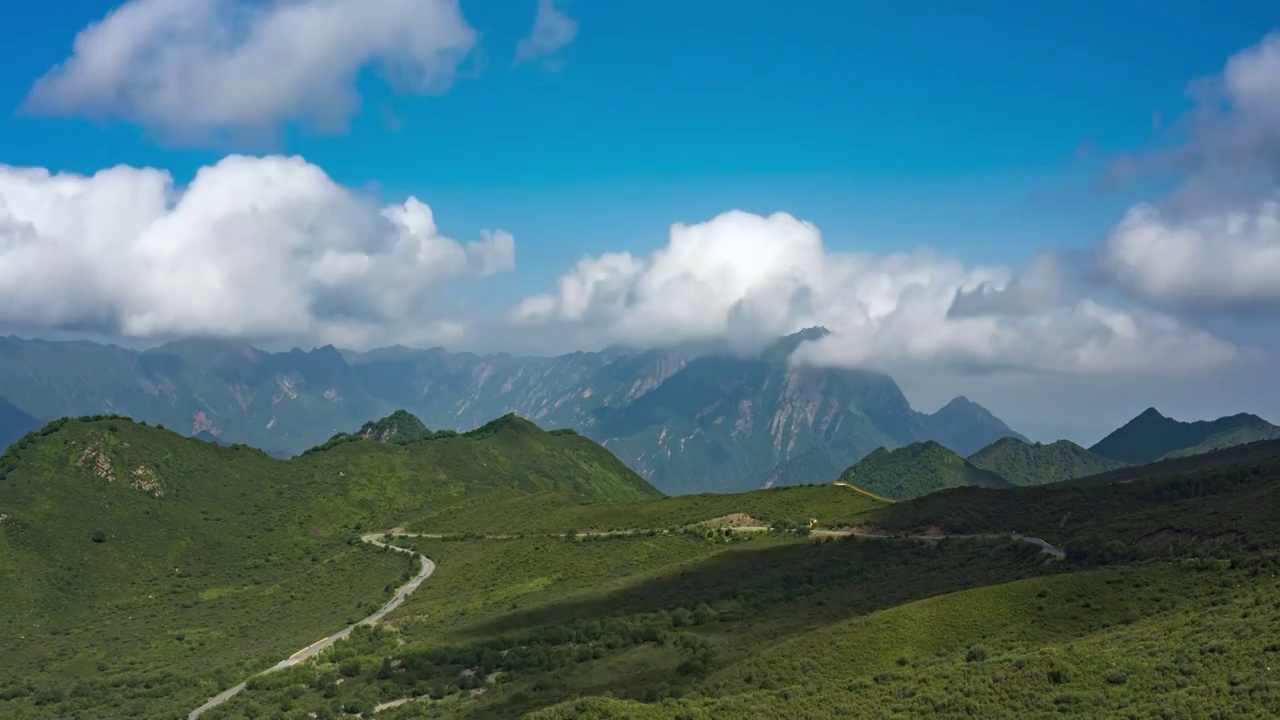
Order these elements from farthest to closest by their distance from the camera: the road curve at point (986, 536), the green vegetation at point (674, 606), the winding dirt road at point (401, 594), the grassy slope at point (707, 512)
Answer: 1. the grassy slope at point (707, 512)
2. the road curve at point (986, 536)
3. the winding dirt road at point (401, 594)
4. the green vegetation at point (674, 606)

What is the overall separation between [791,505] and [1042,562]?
2772 inches

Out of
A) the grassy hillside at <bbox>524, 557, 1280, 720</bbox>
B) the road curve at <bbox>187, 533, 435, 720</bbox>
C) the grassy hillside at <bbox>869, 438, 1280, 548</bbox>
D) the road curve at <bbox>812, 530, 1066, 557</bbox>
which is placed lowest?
the road curve at <bbox>187, 533, 435, 720</bbox>

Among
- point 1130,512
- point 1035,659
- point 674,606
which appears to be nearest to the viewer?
point 1035,659

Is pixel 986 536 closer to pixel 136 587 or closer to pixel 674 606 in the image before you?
pixel 674 606

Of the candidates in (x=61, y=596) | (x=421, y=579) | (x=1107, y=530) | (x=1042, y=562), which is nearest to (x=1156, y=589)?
(x=1042, y=562)

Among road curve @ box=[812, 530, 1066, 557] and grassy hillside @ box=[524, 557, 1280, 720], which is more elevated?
road curve @ box=[812, 530, 1066, 557]

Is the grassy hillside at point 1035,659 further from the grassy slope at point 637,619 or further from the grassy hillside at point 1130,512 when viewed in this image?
the grassy hillside at point 1130,512

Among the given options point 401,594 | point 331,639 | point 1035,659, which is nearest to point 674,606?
point 331,639

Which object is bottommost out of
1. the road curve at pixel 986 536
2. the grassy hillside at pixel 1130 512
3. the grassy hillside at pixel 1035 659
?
the grassy hillside at pixel 1035 659

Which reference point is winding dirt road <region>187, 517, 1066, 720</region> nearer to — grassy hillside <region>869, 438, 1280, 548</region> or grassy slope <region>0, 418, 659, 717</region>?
grassy slope <region>0, 418, 659, 717</region>

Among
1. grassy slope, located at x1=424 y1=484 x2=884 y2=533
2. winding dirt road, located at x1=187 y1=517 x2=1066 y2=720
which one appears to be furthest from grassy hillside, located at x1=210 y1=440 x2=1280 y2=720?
grassy slope, located at x1=424 y1=484 x2=884 y2=533

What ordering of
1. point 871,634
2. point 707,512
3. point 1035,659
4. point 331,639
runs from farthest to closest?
1. point 707,512
2. point 331,639
3. point 871,634
4. point 1035,659

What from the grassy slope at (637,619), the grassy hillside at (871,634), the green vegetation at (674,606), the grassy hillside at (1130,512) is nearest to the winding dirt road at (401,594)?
→ the green vegetation at (674,606)

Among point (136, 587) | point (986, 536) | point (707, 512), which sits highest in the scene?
point (707, 512)
